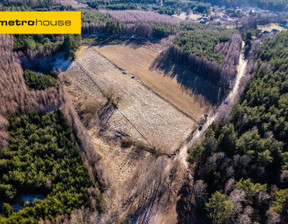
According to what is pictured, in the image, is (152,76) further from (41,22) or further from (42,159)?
(41,22)

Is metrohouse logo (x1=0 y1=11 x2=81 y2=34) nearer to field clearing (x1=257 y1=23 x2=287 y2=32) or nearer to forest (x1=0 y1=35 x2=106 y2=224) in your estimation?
forest (x1=0 y1=35 x2=106 y2=224)

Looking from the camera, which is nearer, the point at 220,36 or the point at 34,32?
the point at 34,32

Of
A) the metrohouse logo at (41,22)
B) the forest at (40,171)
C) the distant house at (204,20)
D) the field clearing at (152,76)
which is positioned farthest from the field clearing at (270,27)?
the forest at (40,171)

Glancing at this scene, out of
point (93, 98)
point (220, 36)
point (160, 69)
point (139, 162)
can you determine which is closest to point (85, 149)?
point (139, 162)

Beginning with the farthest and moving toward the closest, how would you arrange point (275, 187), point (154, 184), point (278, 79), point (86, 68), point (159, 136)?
point (86, 68), point (278, 79), point (159, 136), point (154, 184), point (275, 187)

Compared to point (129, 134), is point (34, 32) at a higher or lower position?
higher

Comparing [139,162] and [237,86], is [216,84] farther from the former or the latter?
[139,162]

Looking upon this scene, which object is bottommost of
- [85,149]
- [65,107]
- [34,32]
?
[85,149]

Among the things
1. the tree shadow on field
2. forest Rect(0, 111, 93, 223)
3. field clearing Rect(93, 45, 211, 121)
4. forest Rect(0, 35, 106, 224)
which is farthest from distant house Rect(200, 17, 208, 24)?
forest Rect(0, 111, 93, 223)
